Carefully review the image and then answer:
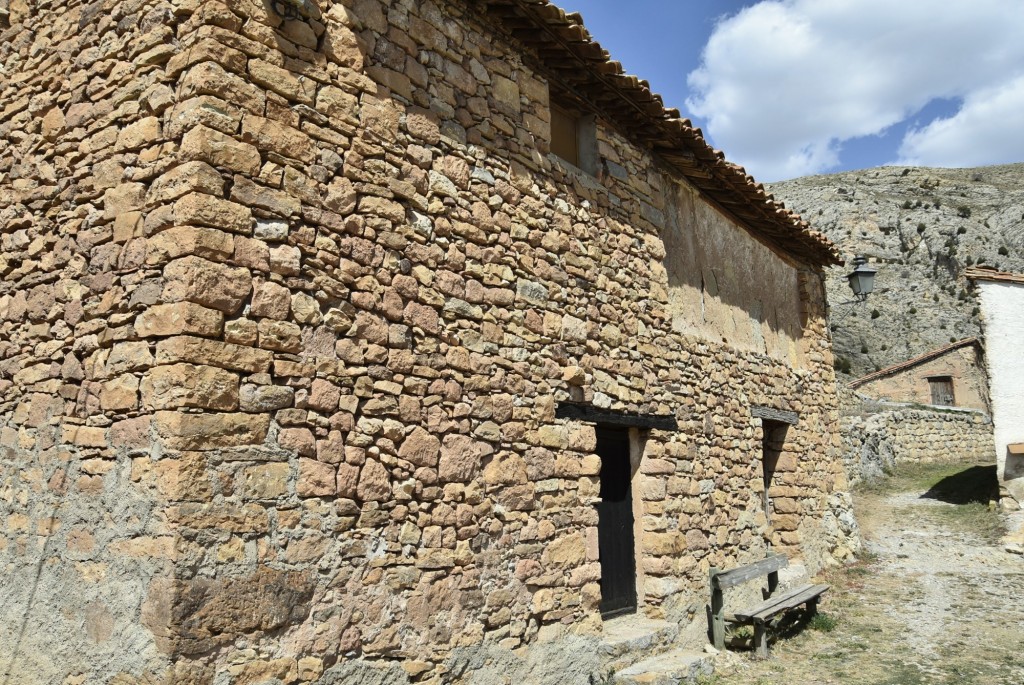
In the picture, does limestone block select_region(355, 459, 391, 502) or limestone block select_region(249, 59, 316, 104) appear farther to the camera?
limestone block select_region(355, 459, 391, 502)

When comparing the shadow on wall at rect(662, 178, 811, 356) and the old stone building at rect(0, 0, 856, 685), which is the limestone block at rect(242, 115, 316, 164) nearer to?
the old stone building at rect(0, 0, 856, 685)

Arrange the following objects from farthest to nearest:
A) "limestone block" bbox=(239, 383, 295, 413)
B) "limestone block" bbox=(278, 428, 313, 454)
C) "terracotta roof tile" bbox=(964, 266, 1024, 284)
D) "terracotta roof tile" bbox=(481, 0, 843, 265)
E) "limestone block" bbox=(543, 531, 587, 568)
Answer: "terracotta roof tile" bbox=(964, 266, 1024, 284)
"terracotta roof tile" bbox=(481, 0, 843, 265)
"limestone block" bbox=(543, 531, 587, 568)
"limestone block" bbox=(278, 428, 313, 454)
"limestone block" bbox=(239, 383, 295, 413)

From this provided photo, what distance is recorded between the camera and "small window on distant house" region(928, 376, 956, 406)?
21.8 metres

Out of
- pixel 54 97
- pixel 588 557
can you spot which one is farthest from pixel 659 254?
pixel 54 97

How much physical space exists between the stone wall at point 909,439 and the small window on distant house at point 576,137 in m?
10.7

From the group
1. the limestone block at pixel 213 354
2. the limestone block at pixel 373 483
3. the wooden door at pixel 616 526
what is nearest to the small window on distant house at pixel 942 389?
the wooden door at pixel 616 526

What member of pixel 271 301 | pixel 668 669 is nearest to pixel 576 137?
pixel 271 301

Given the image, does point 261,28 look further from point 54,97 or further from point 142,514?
point 142,514

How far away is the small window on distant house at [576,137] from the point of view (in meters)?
6.15

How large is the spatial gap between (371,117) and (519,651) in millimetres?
3437

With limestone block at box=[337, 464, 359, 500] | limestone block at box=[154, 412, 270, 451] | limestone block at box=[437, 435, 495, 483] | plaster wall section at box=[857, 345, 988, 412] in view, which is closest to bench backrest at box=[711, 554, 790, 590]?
limestone block at box=[437, 435, 495, 483]

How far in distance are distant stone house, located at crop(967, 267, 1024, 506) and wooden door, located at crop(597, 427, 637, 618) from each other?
281 inches

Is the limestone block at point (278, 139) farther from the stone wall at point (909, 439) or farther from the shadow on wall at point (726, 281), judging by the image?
the stone wall at point (909, 439)

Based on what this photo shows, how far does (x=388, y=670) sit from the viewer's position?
3893 mm
